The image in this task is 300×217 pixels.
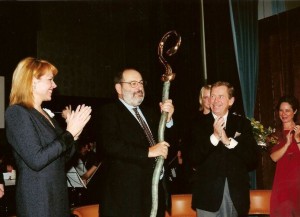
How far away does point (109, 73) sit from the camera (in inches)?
460

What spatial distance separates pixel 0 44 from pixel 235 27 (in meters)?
5.65

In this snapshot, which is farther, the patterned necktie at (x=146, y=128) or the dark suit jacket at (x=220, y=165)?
the dark suit jacket at (x=220, y=165)

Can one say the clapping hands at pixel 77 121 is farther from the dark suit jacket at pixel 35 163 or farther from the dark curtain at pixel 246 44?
the dark curtain at pixel 246 44

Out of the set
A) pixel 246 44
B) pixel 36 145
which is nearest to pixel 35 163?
pixel 36 145

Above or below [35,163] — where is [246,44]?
above

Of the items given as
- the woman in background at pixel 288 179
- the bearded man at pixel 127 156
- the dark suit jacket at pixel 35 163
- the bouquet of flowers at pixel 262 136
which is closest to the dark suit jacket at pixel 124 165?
the bearded man at pixel 127 156

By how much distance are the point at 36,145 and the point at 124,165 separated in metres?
0.76

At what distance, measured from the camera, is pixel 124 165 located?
8.41 feet

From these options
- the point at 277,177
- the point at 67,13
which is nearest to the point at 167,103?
the point at 277,177

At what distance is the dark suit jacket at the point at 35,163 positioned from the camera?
1.93 meters

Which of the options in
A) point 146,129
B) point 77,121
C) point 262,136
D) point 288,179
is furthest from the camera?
point 262,136

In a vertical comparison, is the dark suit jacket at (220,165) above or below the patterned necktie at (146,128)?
below

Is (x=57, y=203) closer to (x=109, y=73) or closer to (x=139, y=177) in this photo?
(x=139, y=177)

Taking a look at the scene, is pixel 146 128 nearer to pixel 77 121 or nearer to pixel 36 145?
pixel 77 121
